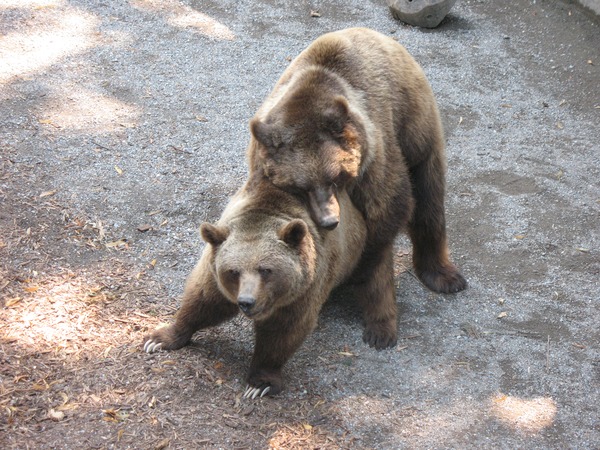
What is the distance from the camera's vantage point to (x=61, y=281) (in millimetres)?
5996

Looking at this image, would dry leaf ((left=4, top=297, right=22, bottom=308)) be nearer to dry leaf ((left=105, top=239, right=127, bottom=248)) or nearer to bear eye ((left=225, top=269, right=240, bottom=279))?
dry leaf ((left=105, top=239, right=127, bottom=248))

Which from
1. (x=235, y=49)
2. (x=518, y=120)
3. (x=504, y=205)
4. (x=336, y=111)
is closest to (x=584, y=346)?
(x=504, y=205)

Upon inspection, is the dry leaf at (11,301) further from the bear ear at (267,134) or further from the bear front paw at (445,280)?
the bear front paw at (445,280)

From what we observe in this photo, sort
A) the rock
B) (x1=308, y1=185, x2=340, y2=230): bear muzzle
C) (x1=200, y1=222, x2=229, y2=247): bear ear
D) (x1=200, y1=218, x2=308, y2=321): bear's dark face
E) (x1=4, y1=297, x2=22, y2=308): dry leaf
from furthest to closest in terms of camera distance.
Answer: the rock
(x1=4, y1=297, x2=22, y2=308): dry leaf
(x1=308, y1=185, x2=340, y2=230): bear muzzle
(x1=200, y1=222, x2=229, y2=247): bear ear
(x1=200, y1=218, x2=308, y2=321): bear's dark face

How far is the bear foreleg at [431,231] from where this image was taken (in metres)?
6.56

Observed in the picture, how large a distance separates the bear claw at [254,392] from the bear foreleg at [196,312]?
584 millimetres

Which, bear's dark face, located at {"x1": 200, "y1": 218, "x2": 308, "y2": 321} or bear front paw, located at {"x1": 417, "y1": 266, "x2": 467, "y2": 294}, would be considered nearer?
bear's dark face, located at {"x1": 200, "y1": 218, "x2": 308, "y2": 321}

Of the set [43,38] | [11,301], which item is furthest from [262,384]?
[43,38]

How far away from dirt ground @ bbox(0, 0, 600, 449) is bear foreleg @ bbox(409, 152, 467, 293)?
0.16 meters

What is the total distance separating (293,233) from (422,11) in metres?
7.33

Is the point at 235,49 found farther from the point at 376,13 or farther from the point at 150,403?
the point at 150,403

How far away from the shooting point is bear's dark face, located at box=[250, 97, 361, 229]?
5.10 meters

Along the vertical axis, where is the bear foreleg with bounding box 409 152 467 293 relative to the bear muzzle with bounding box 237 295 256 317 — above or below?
below

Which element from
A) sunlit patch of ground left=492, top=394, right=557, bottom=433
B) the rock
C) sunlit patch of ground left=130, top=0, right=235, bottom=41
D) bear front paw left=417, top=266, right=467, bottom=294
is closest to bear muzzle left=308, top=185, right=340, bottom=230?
sunlit patch of ground left=492, top=394, right=557, bottom=433
